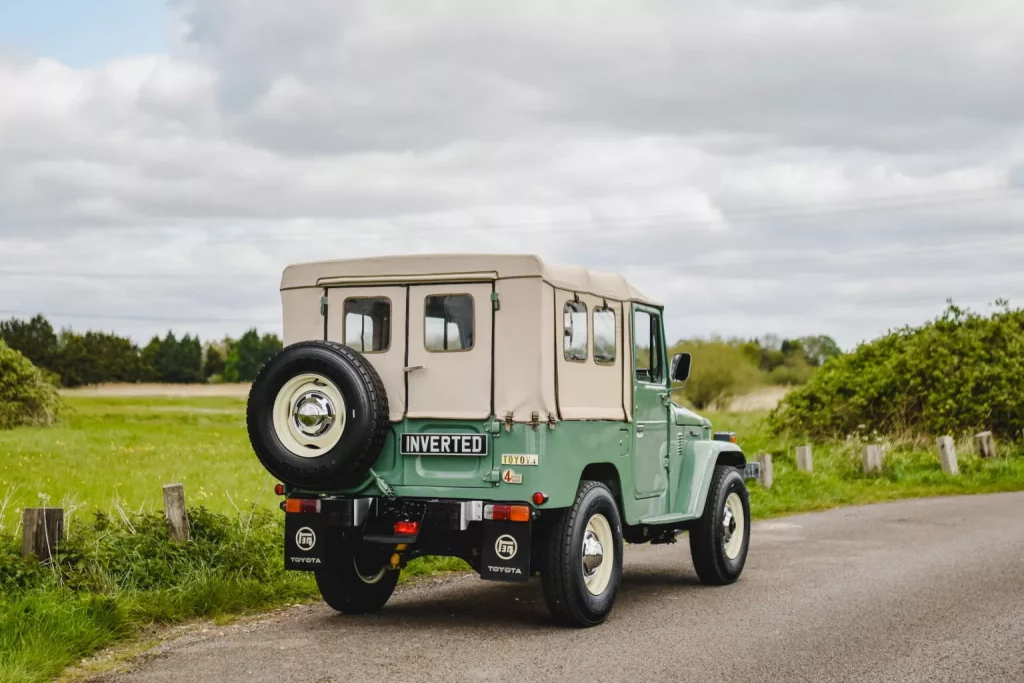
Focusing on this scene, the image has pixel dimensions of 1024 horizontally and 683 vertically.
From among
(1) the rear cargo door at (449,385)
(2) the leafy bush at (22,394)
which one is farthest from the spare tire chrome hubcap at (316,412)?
(2) the leafy bush at (22,394)

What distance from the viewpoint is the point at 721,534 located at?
412 inches

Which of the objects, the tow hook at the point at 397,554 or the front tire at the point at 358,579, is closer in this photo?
the tow hook at the point at 397,554

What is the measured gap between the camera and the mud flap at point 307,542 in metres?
8.38

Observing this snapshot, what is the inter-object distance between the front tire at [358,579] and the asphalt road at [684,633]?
158 mm

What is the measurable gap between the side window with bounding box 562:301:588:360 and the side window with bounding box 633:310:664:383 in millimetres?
978

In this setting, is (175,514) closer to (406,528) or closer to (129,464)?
(406,528)

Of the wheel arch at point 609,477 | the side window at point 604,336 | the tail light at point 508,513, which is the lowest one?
the tail light at point 508,513

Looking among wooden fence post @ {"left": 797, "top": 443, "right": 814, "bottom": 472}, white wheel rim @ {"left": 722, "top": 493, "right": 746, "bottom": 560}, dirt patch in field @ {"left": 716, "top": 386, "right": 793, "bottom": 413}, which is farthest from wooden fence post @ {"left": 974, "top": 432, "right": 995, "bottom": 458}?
dirt patch in field @ {"left": 716, "top": 386, "right": 793, "bottom": 413}

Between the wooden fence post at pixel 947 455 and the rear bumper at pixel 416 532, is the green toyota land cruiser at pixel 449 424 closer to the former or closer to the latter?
the rear bumper at pixel 416 532

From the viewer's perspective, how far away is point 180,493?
31.5 ft

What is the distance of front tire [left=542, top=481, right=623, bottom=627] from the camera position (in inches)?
319

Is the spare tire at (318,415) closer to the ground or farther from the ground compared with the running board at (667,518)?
farther from the ground

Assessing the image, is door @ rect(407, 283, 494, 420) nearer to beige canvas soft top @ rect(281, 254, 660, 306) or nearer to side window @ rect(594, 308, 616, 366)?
beige canvas soft top @ rect(281, 254, 660, 306)

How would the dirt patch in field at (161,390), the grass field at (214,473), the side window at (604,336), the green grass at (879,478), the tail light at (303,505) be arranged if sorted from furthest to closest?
the dirt patch in field at (161,390) < the green grass at (879,478) < the grass field at (214,473) < the side window at (604,336) < the tail light at (303,505)
